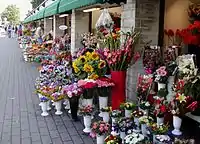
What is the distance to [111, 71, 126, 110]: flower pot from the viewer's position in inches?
210

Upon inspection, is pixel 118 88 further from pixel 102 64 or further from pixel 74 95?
pixel 74 95

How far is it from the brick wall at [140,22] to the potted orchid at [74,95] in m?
0.99

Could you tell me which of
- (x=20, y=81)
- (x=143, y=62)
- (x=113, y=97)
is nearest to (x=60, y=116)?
(x=113, y=97)

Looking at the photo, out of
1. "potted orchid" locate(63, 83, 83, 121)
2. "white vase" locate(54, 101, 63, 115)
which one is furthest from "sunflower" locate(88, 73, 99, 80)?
"white vase" locate(54, 101, 63, 115)

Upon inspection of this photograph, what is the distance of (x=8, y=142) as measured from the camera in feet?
15.5

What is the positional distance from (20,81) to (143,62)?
5.57 m

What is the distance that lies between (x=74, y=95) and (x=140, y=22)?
1764 millimetres

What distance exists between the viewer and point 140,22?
222 inches

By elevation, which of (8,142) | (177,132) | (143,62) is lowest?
(8,142)

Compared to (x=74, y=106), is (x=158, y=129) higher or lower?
higher

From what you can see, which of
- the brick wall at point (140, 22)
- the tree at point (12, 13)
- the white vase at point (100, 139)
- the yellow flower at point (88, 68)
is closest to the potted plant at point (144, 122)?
the white vase at point (100, 139)

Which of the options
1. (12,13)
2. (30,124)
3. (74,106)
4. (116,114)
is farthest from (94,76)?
(12,13)

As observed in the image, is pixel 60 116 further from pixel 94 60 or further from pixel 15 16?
pixel 15 16

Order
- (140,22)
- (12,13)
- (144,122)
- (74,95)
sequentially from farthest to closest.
Answer: 1. (12,13)
2. (140,22)
3. (74,95)
4. (144,122)
